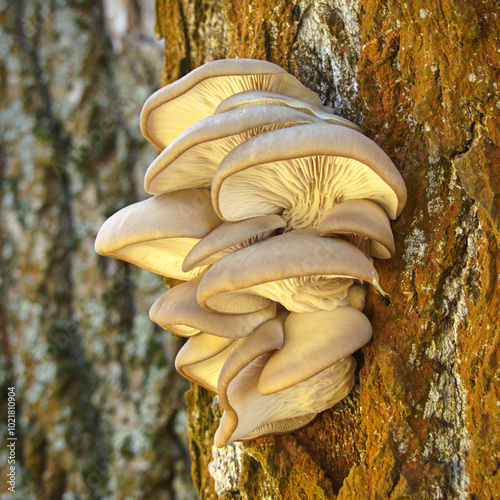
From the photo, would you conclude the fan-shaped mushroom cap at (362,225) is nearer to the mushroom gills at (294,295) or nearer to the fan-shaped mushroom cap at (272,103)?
the mushroom gills at (294,295)

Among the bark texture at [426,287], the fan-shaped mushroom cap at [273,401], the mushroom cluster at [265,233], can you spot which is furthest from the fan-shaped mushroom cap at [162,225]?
the bark texture at [426,287]

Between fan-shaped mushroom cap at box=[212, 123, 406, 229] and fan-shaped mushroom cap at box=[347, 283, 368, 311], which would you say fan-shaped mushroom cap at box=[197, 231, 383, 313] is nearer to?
fan-shaped mushroom cap at box=[347, 283, 368, 311]

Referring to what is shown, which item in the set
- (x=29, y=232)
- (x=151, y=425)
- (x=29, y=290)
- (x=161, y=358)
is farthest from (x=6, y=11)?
(x=151, y=425)

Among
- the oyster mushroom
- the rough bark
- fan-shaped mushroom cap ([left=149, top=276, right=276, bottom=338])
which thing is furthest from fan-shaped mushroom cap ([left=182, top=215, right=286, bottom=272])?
the rough bark

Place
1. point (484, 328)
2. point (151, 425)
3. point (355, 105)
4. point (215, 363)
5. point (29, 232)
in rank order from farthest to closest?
point (29, 232) → point (151, 425) → point (215, 363) → point (355, 105) → point (484, 328)

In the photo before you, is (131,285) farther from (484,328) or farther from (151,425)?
(484,328)
